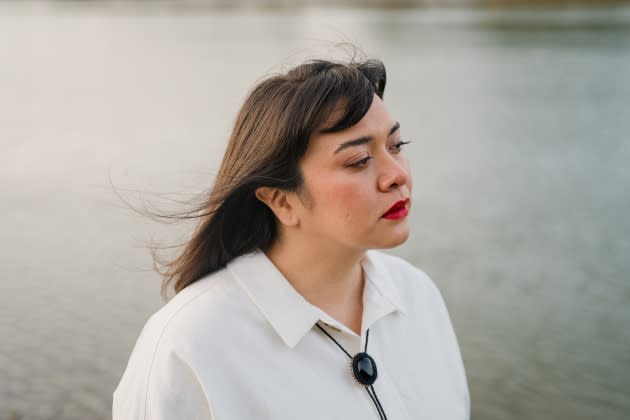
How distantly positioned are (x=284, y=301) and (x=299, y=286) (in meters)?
0.14

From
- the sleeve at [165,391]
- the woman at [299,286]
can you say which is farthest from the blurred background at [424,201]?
the sleeve at [165,391]

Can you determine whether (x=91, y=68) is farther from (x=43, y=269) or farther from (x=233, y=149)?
(x=233, y=149)

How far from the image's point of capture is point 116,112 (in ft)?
50.2

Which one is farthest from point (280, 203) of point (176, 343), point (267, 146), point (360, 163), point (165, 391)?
point (165, 391)

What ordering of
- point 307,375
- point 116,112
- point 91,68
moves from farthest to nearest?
point 91,68
point 116,112
point 307,375

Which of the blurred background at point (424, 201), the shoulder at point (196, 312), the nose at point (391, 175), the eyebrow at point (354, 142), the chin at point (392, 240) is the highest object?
the eyebrow at point (354, 142)

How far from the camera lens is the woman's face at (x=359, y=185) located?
94.8 inches

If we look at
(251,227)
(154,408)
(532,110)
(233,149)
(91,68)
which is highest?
(233,149)

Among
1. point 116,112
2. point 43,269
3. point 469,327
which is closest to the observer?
point 469,327

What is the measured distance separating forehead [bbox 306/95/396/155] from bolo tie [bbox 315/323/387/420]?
1.96 feet

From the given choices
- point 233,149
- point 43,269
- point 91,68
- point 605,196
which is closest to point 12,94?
point 91,68

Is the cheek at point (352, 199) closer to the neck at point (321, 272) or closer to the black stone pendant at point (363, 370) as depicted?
the neck at point (321, 272)

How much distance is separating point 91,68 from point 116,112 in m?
7.00

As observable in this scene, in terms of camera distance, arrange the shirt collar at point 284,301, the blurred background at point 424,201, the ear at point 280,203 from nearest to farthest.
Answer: the shirt collar at point 284,301, the ear at point 280,203, the blurred background at point 424,201
